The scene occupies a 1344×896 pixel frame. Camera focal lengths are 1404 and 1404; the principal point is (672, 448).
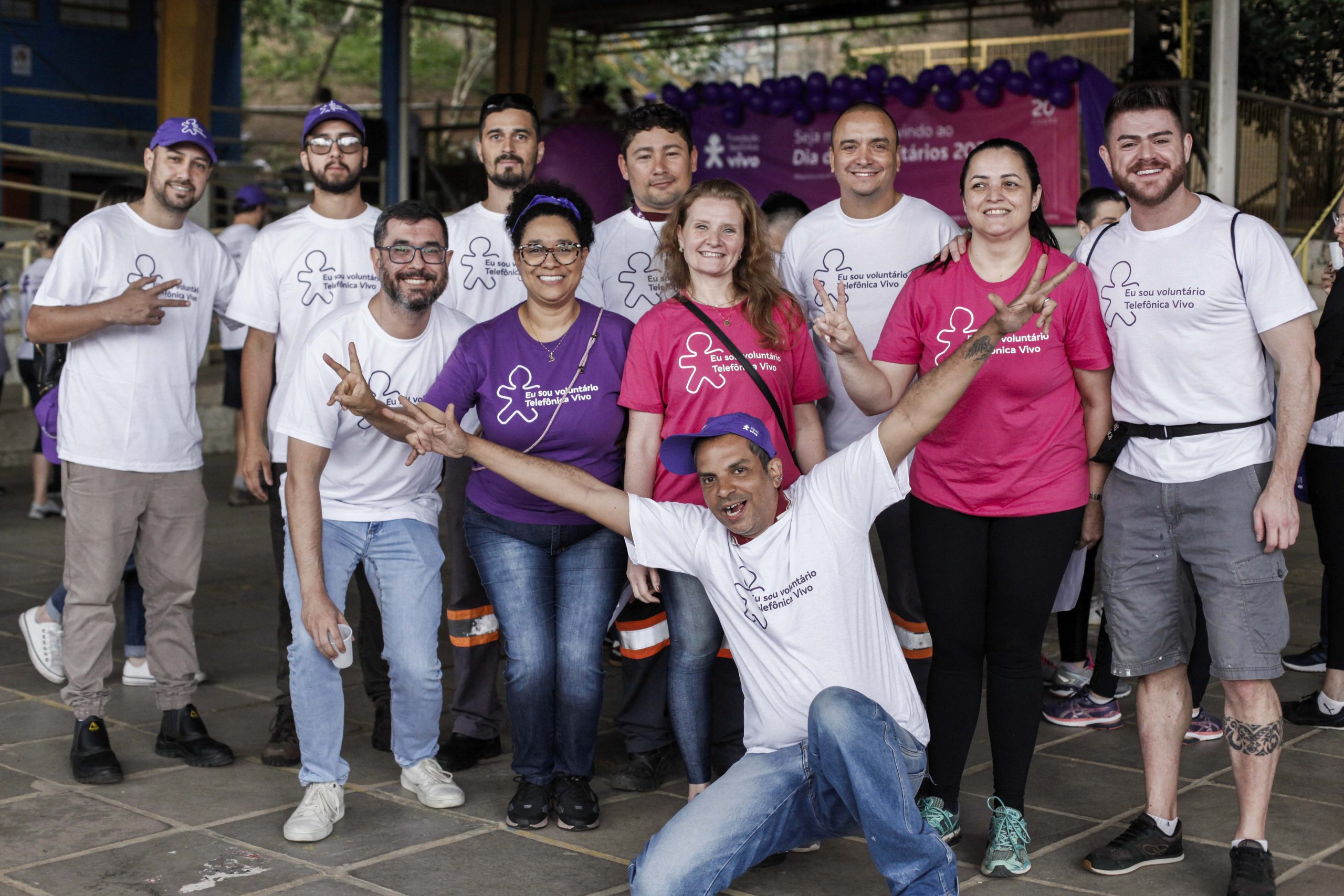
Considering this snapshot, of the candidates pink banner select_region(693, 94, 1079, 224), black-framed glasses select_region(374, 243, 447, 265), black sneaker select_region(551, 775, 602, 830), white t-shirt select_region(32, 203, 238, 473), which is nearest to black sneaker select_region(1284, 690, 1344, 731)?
black sneaker select_region(551, 775, 602, 830)

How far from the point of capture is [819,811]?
335 centimetres

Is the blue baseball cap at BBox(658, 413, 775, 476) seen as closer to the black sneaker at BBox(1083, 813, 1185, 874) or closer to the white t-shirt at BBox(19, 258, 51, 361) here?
the black sneaker at BBox(1083, 813, 1185, 874)

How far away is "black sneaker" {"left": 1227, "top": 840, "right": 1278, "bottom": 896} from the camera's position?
3.43m

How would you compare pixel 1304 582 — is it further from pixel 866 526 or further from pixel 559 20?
pixel 559 20

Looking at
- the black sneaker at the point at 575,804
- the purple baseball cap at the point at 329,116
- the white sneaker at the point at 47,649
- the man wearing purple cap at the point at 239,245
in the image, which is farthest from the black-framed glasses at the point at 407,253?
the man wearing purple cap at the point at 239,245

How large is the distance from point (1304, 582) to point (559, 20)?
1438cm

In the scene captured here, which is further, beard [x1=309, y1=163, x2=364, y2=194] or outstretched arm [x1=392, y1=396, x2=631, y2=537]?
beard [x1=309, y1=163, x2=364, y2=194]

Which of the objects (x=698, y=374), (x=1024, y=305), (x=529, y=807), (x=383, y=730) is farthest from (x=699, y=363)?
(x=383, y=730)

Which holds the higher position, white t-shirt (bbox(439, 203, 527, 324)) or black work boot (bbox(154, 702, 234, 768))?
white t-shirt (bbox(439, 203, 527, 324))

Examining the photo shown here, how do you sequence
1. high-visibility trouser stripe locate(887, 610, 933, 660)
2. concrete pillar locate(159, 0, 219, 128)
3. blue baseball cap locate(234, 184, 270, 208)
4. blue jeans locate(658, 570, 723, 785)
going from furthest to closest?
concrete pillar locate(159, 0, 219, 128) < blue baseball cap locate(234, 184, 270, 208) < high-visibility trouser stripe locate(887, 610, 933, 660) < blue jeans locate(658, 570, 723, 785)

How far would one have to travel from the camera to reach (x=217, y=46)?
19422 mm

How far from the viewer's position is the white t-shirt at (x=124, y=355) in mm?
4527

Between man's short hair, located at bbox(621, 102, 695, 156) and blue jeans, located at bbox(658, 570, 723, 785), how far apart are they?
4.94 ft

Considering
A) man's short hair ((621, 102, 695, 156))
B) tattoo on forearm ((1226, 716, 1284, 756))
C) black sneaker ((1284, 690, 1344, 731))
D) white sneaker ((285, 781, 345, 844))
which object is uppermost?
man's short hair ((621, 102, 695, 156))
